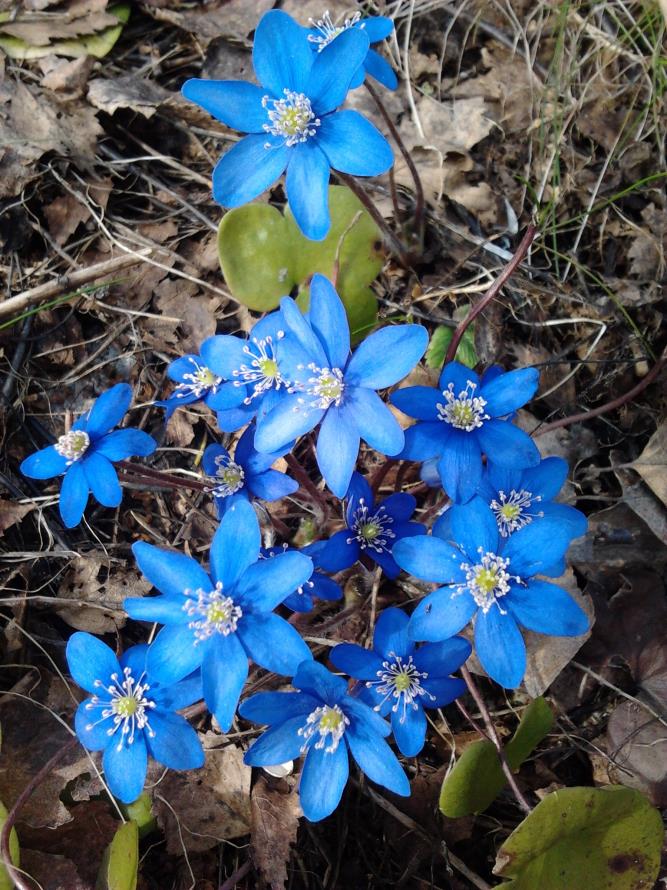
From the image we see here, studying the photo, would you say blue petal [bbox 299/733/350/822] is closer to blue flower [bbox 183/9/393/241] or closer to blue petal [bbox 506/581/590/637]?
blue petal [bbox 506/581/590/637]

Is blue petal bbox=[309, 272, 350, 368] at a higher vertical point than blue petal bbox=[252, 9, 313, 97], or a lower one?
lower

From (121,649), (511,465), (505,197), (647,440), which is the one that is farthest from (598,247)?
(121,649)

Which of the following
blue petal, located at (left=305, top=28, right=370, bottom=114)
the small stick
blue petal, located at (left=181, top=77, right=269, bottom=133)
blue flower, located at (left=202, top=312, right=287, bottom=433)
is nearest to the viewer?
blue petal, located at (left=305, top=28, right=370, bottom=114)

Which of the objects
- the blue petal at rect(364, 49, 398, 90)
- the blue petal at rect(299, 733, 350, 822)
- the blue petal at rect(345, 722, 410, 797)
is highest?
the blue petal at rect(364, 49, 398, 90)

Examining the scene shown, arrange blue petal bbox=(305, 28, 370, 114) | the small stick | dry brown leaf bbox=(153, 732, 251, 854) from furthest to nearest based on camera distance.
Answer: the small stick < dry brown leaf bbox=(153, 732, 251, 854) < blue petal bbox=(305, 28, 370, 114)

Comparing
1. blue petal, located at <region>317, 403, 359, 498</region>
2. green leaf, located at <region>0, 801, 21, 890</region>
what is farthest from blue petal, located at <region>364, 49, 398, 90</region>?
green leaf, located at <region>0, 801, 21, 890</region>

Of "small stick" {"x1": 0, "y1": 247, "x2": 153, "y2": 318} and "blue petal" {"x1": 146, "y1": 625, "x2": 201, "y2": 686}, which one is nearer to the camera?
"blue petal" {"x1": 146, "y1": 625, "x2": 201, "y2": 686}

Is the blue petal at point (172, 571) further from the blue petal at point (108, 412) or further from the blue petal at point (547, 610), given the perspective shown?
the blue petal at point (547, 610)

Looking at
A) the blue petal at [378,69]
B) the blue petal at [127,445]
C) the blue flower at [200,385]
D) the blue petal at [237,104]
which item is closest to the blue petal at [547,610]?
the blue flower at [200,385]
